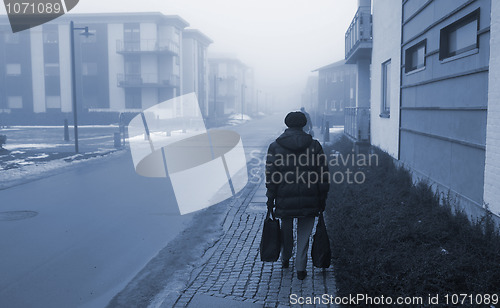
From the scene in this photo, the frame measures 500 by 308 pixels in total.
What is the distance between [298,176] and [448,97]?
3.65 metres

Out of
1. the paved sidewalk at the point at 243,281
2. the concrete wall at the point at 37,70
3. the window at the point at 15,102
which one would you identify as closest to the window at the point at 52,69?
the concrete wall at the point at 37,70

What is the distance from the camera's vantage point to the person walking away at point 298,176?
4918 mm

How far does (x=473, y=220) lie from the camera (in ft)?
18.4

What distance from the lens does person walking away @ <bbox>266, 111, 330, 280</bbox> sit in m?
4.92

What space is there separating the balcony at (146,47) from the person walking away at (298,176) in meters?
47.9

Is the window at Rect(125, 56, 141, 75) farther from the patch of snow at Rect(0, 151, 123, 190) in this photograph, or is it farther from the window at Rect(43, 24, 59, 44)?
the patch of snow at Rect(0, 151, 123, 190)

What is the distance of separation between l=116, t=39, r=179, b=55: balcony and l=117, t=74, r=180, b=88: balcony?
9.05 feet

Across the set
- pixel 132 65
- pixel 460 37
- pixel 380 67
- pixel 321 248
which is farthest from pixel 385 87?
pixel 132 65

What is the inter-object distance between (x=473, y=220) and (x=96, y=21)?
53243 millimetres

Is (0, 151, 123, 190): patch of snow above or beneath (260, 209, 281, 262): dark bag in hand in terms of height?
beneath

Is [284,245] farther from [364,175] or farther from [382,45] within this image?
[382,45]

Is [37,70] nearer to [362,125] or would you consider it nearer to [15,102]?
[15,102]

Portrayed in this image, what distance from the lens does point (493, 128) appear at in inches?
215

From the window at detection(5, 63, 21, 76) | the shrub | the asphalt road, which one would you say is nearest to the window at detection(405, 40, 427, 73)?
the shrub
